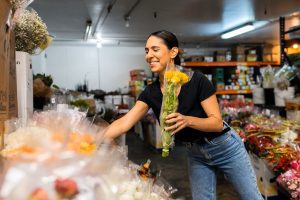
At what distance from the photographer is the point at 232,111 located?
18.1ft

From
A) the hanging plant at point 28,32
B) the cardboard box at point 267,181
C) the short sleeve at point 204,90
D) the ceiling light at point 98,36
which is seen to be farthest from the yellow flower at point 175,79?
the ceiling light at point 98,36

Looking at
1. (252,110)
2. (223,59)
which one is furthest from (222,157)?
(223,59)

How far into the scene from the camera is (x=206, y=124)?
1.75 m

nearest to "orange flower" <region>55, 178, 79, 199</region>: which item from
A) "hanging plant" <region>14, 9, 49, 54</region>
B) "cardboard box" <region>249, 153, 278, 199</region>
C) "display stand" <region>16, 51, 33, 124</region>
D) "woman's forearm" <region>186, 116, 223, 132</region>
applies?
"woman's forearm" <region>186, 116, 223, 132</region>

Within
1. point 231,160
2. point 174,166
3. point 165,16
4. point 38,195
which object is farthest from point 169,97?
point 165,16

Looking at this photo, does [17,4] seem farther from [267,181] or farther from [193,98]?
[267,181]

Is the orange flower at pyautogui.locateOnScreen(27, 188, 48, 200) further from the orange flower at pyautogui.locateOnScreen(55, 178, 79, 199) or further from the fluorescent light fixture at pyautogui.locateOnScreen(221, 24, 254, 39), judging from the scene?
the fluorescent light fixture at pyautogui.locateOnScreen(221, 24, 254, 39)

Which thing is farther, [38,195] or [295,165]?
[295,165]

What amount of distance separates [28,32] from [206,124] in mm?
1199

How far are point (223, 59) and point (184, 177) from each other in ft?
16.6

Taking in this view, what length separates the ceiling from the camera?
5.89m

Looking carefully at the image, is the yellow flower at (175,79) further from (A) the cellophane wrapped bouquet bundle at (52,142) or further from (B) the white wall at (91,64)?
(B) the white wall at (91,64)

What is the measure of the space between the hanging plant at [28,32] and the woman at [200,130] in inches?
28.6

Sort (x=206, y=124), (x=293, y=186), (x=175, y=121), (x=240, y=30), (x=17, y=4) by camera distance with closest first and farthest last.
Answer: (x=175, y=121) → (x=17, y=4) → (x=206, y=124) → (x=293, y=186) → (x=240, y=30)
